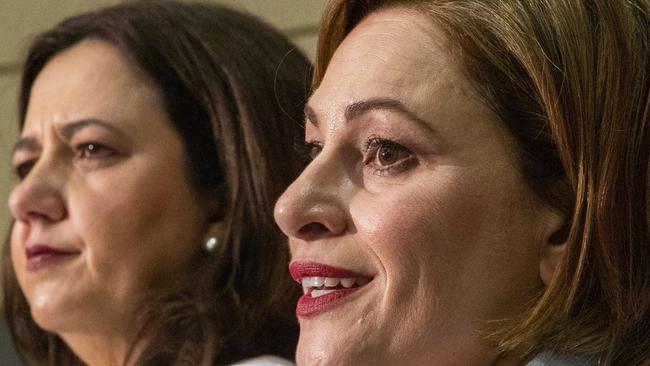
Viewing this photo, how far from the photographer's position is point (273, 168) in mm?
1841

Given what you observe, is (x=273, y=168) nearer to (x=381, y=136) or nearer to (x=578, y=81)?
(x=381, y=136)

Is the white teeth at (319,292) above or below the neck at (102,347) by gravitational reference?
above

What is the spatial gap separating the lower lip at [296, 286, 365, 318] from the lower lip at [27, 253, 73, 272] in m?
0.58

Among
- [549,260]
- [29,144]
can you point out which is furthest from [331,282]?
[29,144]

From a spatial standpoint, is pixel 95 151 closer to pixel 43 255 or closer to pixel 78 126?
pixel 78 126

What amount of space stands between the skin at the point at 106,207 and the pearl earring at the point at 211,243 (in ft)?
0.05

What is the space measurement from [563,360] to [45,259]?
0.87 m

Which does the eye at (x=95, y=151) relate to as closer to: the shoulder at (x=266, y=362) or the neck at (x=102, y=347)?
the neck at (x=102, y=347)

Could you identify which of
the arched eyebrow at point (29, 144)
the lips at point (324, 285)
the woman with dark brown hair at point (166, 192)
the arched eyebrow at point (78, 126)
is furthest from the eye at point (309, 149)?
the arched eyebrow at point (29, 144)

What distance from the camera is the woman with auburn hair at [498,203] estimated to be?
1309mm

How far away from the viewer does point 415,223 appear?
1.33 meters

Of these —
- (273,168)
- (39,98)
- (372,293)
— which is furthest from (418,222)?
(39,98)

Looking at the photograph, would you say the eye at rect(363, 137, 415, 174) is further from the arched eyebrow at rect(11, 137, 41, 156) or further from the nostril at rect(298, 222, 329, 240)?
the arched eyebrow at rect(11, 137, 41, 156)

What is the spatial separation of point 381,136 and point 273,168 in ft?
1.62
